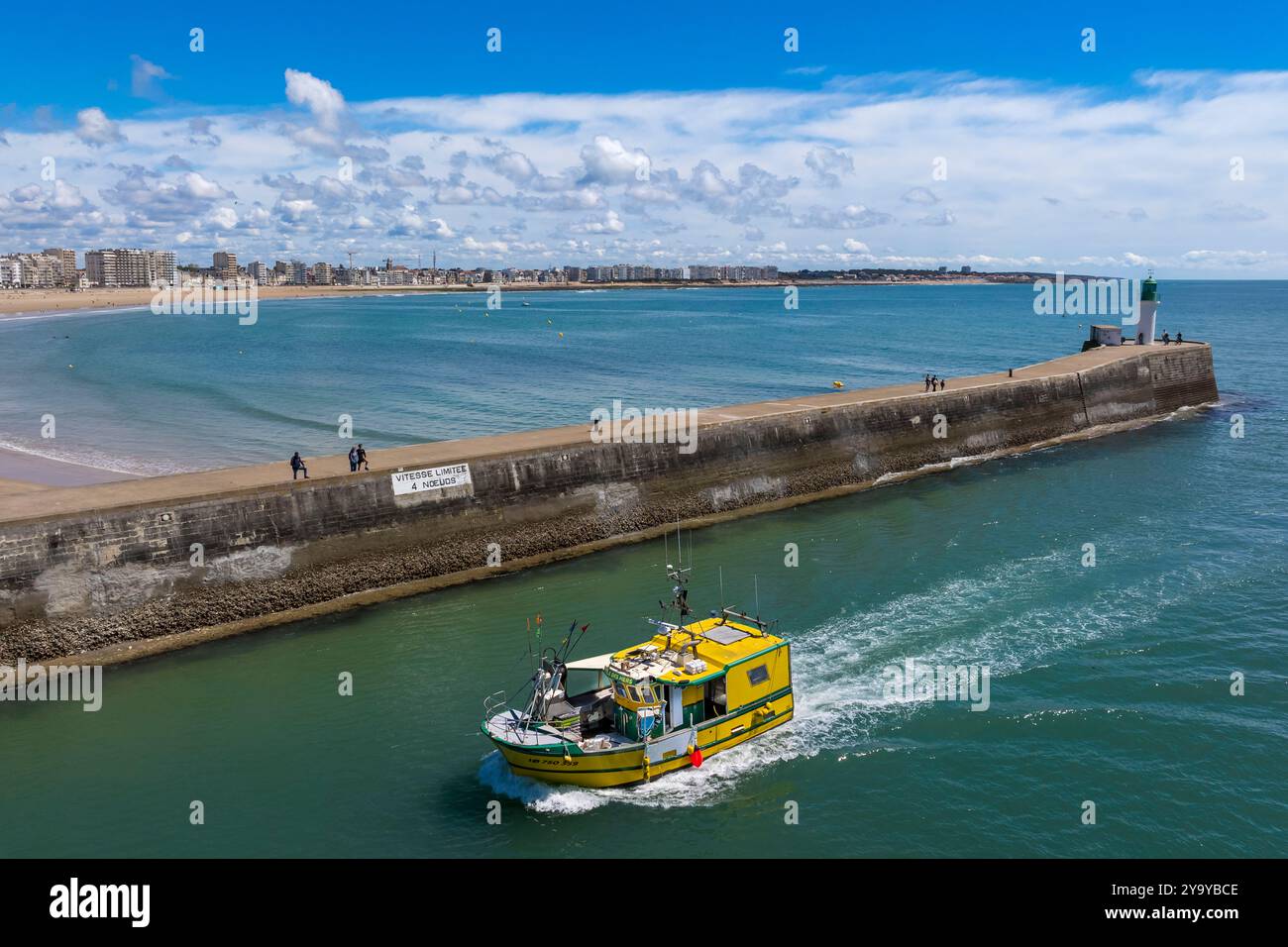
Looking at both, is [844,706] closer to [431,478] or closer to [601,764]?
[601,764]

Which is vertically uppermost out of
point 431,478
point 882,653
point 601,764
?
point 431,478

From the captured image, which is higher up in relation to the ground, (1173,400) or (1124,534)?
(1173,400)

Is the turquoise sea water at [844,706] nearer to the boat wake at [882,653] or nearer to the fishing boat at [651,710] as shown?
the boat wake at [882,653]

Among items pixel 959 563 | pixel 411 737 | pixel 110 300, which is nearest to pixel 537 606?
pixel 411 737

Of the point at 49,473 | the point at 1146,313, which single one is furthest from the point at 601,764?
the point at 1146,313
